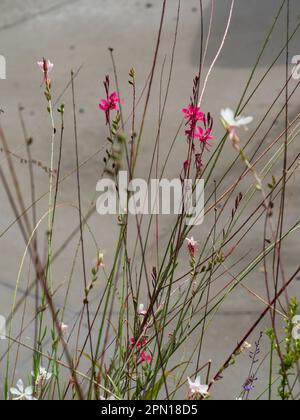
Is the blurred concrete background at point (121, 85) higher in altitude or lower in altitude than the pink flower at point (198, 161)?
higher

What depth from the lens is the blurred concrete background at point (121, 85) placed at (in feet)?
8.91

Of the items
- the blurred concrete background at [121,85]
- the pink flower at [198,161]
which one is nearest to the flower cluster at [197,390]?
the pink flower at [198,161]

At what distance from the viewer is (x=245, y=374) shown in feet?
7.77

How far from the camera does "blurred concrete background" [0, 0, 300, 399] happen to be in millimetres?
2715

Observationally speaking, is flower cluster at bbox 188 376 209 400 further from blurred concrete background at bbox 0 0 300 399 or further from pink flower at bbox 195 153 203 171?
blurred concrete background at bbox 0 0 300 399

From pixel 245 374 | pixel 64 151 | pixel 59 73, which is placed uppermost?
pixel 59 73

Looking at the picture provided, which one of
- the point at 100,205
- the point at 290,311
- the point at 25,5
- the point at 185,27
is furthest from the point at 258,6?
the point at 290,311

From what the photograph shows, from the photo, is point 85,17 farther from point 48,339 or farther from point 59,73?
point 48,339

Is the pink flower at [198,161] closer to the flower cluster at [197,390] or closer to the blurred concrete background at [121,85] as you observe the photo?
the flower cluster at [197,390]

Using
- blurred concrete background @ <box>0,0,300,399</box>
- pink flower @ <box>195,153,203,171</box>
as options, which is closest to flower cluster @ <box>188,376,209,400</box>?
pink flower @ <box>195,153,203,171</box>

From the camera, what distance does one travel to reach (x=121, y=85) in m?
3.85

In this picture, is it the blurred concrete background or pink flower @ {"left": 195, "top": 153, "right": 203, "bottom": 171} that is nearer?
pink flower @ {"left": 195, "top": 153, "right": 203, "bottom": 171}

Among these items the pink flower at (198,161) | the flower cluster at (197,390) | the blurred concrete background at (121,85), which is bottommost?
the flower cluster at (197,390)
